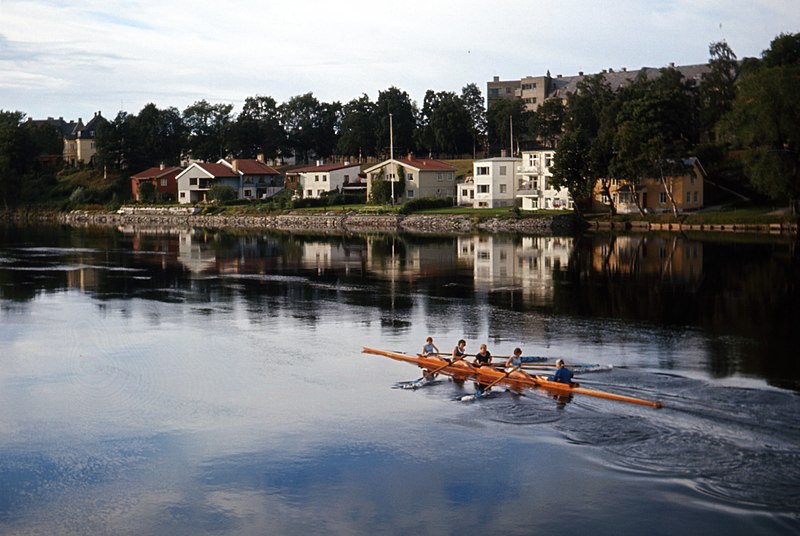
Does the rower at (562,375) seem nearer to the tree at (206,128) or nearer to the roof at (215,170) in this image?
the roof at (215,170)

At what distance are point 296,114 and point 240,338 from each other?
10044cm

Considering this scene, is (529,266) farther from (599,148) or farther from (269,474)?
(269,474)

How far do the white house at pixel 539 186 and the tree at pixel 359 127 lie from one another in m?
33.5

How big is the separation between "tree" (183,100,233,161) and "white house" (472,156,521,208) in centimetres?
4845

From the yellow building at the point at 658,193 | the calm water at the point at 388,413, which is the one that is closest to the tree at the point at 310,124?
the yellow building at the point at 658,193

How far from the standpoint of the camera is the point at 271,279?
4566 centimetres

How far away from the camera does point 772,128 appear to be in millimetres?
63000

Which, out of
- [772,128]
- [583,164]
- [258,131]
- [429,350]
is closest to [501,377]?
[429,350]

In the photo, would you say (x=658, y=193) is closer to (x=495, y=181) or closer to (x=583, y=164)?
(x=583, y=164)

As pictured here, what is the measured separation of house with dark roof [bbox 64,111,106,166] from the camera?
424 feet

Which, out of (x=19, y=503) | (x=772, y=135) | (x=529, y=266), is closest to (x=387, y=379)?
(x=19, y=503)

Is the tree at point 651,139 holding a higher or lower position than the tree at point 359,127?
lower

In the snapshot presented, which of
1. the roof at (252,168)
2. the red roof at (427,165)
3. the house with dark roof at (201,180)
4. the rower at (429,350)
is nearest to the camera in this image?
the rower at (429,350)

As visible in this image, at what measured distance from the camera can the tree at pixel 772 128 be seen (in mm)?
62531
